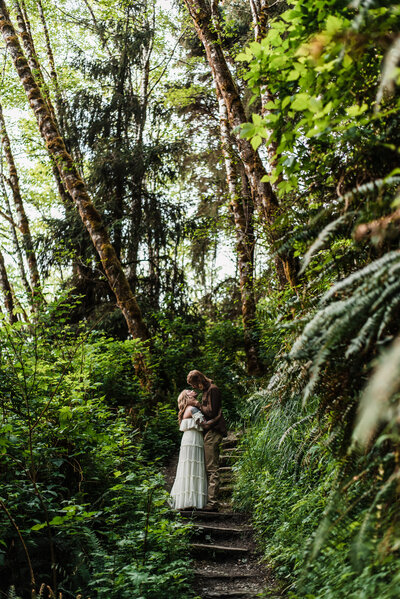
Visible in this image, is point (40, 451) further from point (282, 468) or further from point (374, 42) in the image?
point (374, 42)

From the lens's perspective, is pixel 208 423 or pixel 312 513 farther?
pixel 208 423

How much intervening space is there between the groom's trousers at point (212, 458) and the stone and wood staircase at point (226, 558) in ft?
1.16

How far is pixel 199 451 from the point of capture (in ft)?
23.6

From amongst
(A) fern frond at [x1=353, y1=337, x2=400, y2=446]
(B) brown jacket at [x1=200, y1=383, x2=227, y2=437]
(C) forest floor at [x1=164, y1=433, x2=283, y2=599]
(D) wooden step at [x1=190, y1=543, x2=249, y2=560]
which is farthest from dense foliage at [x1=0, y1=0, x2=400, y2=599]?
(B) brown jacket at [x1=200, y1=383, x2=227, y2=437]

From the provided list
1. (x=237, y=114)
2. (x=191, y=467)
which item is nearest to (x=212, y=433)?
(x=191, y=467)

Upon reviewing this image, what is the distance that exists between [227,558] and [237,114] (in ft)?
22.2

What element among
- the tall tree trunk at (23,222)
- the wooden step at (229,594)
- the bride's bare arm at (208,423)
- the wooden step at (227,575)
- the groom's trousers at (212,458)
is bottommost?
the wooden step at (229,594)

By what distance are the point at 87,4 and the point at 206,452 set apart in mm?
18181

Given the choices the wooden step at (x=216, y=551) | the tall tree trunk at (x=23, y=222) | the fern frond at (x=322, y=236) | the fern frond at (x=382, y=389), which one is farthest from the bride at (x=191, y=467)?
the tall tree trunk at (x=23, y=222)

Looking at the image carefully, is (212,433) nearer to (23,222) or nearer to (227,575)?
(227,575)

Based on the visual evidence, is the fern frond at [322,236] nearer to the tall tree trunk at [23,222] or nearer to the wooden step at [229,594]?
the wooden step at [229,594]

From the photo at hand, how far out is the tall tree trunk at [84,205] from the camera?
9281 mm

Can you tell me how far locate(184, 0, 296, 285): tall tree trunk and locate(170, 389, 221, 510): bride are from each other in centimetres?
266

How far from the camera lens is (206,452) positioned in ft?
24.1
